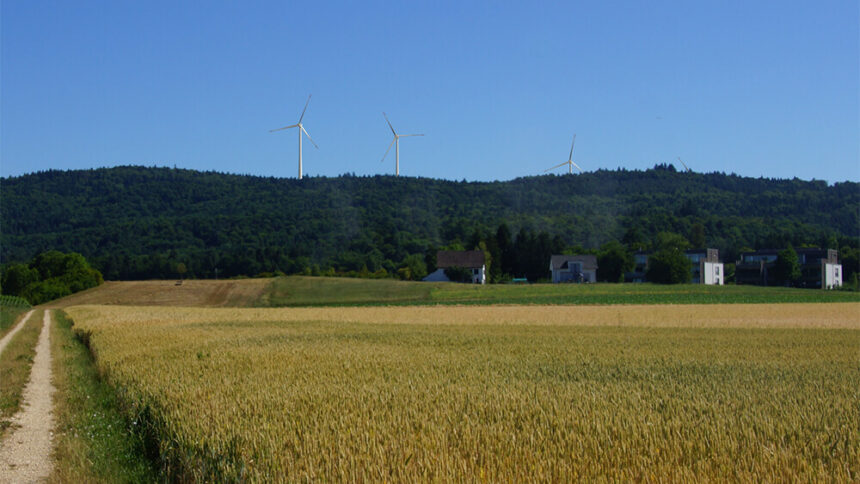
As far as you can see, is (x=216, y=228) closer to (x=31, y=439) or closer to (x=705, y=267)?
(x=705, y=267)

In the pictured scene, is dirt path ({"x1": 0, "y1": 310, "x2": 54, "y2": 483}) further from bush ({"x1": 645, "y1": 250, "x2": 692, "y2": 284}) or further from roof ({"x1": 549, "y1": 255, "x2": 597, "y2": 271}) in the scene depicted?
roof ({"x1": 549, "y1": 255, "x2": 597, "y2": 271})

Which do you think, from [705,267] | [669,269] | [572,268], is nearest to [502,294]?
[669,269]

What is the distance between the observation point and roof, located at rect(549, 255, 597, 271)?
15038 centimetres

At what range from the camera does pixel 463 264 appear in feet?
472

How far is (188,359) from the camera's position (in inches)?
735

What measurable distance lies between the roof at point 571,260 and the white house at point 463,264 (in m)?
15.0

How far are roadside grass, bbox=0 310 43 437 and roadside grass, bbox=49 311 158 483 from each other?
0.84 metres

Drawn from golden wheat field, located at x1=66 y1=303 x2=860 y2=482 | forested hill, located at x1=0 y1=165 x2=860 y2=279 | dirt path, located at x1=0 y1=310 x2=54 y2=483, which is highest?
forested hill, located at x1=0 y1=165 x2=860 y2=279

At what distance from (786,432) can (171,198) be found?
185 meters

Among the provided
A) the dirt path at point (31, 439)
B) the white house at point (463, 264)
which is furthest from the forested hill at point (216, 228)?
the dirt path at point (31, 439)

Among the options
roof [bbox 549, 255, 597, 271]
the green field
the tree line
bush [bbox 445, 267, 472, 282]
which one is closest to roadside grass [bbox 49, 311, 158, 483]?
the green field

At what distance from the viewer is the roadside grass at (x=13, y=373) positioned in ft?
49.5

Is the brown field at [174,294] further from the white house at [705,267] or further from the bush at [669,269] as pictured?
the white house at [705,267]

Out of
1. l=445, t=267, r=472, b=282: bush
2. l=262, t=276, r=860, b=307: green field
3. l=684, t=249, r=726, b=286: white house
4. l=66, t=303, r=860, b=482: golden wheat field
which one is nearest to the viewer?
l=66, t=303, r=860, b=482: golden wheat field
